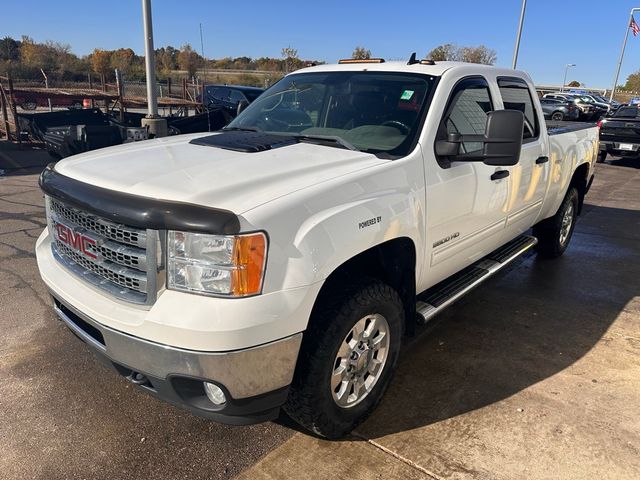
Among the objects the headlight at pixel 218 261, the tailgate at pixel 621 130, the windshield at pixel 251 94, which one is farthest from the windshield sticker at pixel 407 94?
the tailgate at pixel 621 130

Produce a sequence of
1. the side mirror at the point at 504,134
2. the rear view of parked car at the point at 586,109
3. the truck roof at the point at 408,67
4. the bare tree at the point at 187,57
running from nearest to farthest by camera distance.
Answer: the side mirror at the point at 504,134 < the truck roof at the point at 408,67 < the rear view of parked car at the point at 586,109 < the bare tree at the point at 187,57

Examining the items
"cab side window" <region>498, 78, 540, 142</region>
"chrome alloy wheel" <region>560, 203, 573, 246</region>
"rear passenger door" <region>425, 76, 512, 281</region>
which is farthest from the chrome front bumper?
"chrome alloy wheel" <region>560, 203, 573, 246</region>

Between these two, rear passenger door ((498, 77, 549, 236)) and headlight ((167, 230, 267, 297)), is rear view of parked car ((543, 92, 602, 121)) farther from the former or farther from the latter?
headlight ((167, 230, 267, 297))

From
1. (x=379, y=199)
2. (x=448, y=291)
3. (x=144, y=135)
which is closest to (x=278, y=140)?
(x=379, y=199)

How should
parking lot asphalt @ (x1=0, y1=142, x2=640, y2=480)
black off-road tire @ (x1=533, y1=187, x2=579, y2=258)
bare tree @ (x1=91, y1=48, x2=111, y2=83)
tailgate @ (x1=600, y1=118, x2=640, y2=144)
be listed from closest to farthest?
parking lot asphalt @ (x1=0, y1=142, x2=640, y2=480), black off-road tire @ (x1=533, y1=187, x2=579, y2=258), tailgate @ (x1=600, y1=118, x2=640, y2=144), bare tree @ (x1=91, y1=48, x2=111, y2=83)

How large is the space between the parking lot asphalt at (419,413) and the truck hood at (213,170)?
135 cm

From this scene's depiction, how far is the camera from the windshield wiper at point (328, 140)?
3035 millimetres

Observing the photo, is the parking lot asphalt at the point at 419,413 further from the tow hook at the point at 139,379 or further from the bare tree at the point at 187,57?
the bare tree at the point at 187,57

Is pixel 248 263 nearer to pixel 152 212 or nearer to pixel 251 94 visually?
pixel 152 212

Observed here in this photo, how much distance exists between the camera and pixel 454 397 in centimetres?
315

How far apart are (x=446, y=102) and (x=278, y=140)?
1.09 m

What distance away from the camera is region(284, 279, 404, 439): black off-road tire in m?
2.39

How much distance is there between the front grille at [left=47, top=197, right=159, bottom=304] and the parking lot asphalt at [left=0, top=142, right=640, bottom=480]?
2.95ft

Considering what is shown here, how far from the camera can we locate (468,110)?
140 inches
